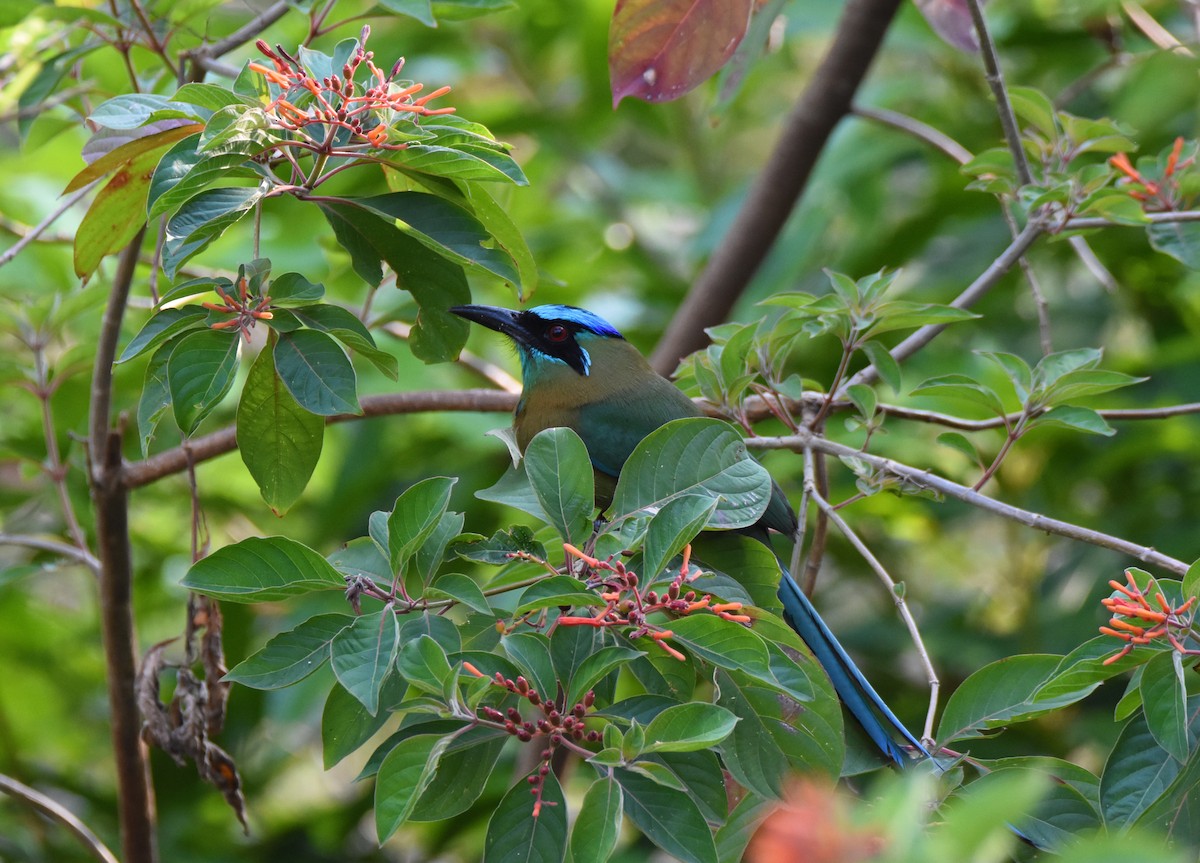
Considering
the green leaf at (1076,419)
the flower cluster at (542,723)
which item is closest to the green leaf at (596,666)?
the flower cluster at (542,723)

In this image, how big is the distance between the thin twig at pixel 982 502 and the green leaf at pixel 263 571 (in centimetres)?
93

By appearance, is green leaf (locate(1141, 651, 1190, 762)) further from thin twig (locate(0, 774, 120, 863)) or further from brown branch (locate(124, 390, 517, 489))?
thin twig (locate(0, 774, 120, 863))

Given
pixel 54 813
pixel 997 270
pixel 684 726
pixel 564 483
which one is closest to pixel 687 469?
pixel 564 483

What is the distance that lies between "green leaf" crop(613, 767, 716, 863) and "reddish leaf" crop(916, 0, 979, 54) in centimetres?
198

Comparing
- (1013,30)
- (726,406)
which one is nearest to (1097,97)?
(1013,30)

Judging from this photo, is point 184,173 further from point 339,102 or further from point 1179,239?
point 1179,239

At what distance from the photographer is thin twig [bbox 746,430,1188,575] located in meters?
1.76

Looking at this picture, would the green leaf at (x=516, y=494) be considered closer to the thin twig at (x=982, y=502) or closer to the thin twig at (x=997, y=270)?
the thin twig at (x=982, y=502)

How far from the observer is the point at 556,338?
295 centimetres

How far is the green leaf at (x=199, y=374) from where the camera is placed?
1615 mm

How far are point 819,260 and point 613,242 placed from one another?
79 cm

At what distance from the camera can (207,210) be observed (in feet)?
5.30

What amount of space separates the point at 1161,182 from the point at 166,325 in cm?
203

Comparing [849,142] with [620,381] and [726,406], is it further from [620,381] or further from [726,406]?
[726,406]
